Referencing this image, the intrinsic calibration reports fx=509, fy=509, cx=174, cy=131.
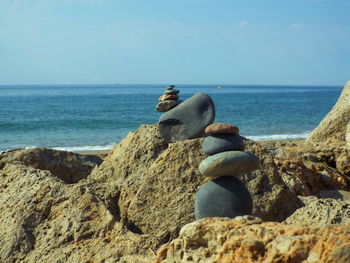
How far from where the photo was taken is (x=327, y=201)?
3.86 meters

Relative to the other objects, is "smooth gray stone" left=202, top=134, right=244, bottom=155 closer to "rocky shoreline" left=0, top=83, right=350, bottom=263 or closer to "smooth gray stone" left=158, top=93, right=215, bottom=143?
"rocky shoreline" left=0, top=83, right=350, bottom=263

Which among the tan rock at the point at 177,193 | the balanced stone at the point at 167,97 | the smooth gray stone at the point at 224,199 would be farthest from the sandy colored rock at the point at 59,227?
the balanced stone at the point at 167,97

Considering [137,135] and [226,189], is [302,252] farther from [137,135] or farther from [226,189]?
[137,135]

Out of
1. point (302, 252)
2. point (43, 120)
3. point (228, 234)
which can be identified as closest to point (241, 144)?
point (228, 234)

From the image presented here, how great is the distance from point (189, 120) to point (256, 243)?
377 centimetres

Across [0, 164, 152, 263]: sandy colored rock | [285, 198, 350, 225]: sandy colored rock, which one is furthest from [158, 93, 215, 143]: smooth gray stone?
[285, 198, 350, 225]: sandy colored rock

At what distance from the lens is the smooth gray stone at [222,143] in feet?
13.3

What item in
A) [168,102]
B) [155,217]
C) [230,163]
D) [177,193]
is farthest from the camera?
[168,102]

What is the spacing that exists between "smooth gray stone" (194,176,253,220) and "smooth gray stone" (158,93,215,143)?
200 centimetres

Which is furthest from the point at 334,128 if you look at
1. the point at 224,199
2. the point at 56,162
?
the point at 224,199

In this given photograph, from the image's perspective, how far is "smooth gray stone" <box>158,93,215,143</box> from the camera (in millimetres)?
6043

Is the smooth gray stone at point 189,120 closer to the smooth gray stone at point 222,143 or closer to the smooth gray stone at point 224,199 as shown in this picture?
the smooth gray stone at point 222,143

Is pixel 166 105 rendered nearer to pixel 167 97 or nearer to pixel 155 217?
pixel 167 97

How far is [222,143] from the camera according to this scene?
4062 millimetres
